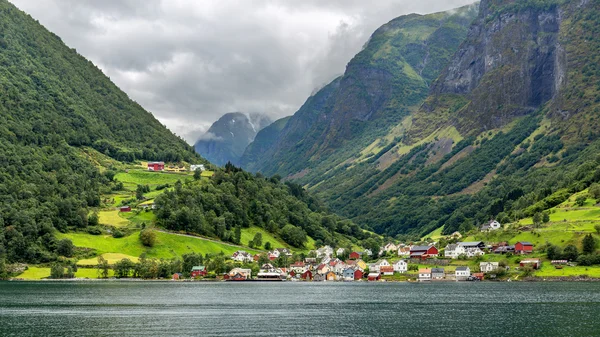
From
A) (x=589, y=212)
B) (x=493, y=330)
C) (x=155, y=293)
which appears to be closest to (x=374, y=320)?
(x=493, y=330)

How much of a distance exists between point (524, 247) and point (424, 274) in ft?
95.3

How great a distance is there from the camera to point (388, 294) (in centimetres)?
13950

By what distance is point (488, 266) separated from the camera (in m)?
180

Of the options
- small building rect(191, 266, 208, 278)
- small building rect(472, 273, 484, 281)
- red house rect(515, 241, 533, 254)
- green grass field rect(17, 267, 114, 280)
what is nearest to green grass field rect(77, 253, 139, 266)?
green grass field rect(17, 267, 114, 280)

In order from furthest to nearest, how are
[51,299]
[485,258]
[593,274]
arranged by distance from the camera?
1. [485,258]
2. [593,274]
3. [51,299]

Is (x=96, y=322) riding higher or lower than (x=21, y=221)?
lower

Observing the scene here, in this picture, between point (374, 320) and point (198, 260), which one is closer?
point (374, 320)

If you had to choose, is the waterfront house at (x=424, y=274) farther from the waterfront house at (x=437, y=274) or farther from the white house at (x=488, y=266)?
the white house at (x=488, y=266)

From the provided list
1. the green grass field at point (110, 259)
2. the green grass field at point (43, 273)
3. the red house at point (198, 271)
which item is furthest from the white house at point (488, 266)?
the green grass field at point (43, 273)

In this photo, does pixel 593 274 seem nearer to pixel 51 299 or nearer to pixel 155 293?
pixel 155 293

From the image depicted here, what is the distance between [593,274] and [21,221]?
157 m

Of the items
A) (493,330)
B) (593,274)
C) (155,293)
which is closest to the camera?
(493,330)

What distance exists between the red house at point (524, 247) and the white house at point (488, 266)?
795 cm

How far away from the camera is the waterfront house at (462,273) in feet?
597
